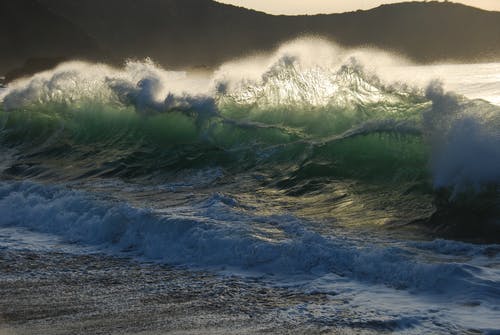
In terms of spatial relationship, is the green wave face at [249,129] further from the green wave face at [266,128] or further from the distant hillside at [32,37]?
the distant hillside at [32,37]

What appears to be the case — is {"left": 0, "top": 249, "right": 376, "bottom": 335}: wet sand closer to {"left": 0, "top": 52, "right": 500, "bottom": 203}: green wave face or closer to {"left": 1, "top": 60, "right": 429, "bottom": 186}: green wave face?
{"left": 0, "top": 52, "right": 500, "bottom": 203}: green wave face

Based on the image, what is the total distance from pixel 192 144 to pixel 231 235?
7366mm

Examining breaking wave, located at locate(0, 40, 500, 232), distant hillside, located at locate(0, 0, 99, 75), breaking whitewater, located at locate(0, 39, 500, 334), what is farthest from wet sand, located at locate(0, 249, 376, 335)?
distant hillside, located at locate(0, 0, 99, 75)

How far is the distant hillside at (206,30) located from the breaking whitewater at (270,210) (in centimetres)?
9505

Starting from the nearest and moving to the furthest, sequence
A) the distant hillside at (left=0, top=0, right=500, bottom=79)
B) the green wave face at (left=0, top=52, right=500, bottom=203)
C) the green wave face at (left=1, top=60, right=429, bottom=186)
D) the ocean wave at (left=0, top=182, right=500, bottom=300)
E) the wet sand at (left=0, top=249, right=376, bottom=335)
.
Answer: the wet sand at (left=0, top=249, right=376, bottom=335) < the ocean wave at (left=0, top=182, right=500, bottom=300) < the green wave face at (left=0, top=52, right=500, bottom=203) < the green wave face at (left=1, top=60, right=429, bottom=186) < the distant hillside at (left=0, top=0, right=500, bottom=79)

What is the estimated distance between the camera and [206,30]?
178 m

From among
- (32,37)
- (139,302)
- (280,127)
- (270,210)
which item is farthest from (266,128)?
(32,37)

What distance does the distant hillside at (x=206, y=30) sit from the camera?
355 ft

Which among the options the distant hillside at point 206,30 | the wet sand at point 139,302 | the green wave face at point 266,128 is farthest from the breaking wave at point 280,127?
the distant hillside at point 206,30

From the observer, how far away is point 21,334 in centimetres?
554

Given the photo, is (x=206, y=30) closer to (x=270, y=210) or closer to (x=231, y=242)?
(x=270, y=210)

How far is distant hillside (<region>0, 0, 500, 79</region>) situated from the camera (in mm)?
108062

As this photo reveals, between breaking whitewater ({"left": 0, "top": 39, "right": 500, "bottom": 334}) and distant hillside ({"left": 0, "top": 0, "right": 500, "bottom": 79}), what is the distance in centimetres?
9505

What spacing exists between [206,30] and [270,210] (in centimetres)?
17256
